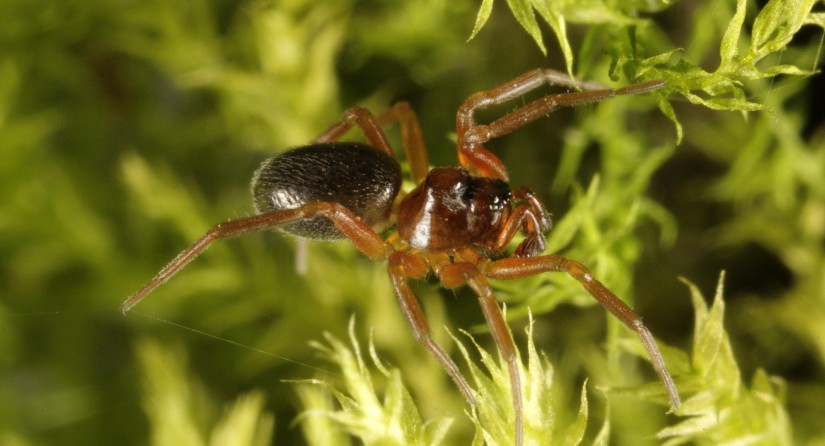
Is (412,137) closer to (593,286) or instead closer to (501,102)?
(501,102)

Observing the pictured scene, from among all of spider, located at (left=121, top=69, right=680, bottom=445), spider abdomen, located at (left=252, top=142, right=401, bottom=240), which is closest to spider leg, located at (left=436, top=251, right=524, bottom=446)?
spider, located at (left=121, top=69, right=680, bottom=445)

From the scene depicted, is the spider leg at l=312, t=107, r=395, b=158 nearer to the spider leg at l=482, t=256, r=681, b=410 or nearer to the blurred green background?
the blurred green background

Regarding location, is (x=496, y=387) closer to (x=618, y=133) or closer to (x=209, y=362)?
(x=618, y=133)

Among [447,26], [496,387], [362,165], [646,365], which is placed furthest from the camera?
[447,26]

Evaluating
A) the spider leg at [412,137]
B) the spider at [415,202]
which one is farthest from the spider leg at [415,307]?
the spider leg at [412,137]

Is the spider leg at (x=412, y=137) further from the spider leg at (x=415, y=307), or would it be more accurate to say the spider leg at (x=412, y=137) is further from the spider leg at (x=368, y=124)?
the spider leg at (x=415, y=307)

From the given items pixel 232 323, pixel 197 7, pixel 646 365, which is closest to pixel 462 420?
pixel 646 365
